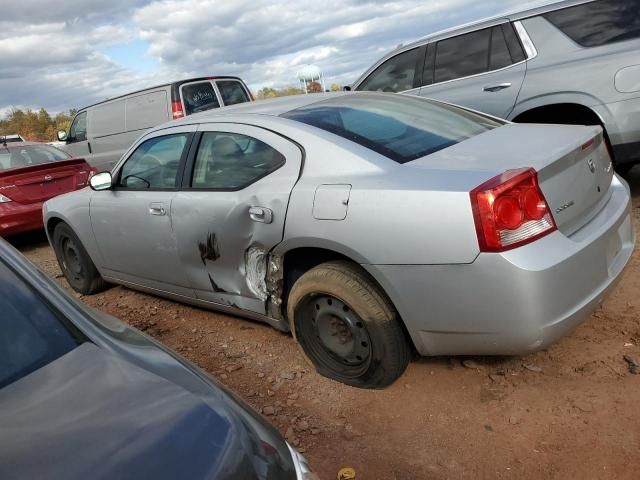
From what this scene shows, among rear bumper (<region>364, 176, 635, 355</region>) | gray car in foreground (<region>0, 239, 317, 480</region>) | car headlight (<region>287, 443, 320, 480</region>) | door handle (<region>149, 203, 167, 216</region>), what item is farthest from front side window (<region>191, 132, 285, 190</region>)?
car headlight (<region>287, 443, 320, 480</region>)

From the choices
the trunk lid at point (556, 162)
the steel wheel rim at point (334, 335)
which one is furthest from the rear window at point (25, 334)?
the trunk lid at point (556, 162)

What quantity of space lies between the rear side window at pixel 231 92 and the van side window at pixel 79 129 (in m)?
3.38

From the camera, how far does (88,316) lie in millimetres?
1927

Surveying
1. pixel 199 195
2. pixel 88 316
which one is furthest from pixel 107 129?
pixel 88 316

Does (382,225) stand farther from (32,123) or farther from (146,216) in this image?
(32,123)

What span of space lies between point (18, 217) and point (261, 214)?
525 centimetres

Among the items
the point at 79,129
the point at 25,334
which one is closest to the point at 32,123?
the point at 79,129

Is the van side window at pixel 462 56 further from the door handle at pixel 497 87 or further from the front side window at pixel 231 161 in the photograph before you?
the front side window at pixel 231 161

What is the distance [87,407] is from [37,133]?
5578 cm

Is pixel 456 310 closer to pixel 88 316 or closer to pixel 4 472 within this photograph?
pixel 88 316

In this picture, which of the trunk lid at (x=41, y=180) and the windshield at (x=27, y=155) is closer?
the trunk lid at (x=41, y=180)

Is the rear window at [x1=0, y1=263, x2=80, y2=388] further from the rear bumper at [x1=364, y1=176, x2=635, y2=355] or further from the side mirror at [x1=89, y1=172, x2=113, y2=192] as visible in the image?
the side mirror at [x1=89, y1=172, x2=113, y2=192]

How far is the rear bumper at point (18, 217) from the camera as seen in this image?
7004 mm

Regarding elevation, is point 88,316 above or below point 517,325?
above
